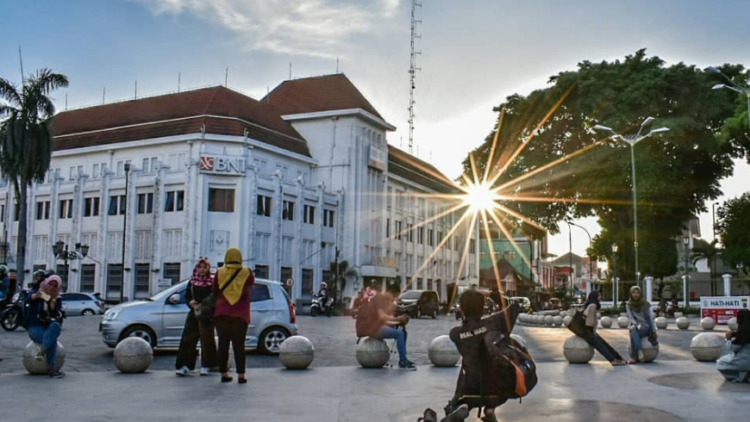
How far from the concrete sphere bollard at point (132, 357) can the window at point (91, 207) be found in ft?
162

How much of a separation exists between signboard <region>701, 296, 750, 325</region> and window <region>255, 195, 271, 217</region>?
107 ft

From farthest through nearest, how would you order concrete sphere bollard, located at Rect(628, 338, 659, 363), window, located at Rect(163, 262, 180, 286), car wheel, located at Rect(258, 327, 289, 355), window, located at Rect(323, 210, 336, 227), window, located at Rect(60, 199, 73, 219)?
window, located at Rect(323, 210, 336, 227), window, located at Rect(60, 199, 73, 219), window, located at Rect(163, 262, 180, 286), car wheel, located at Rect(258, 327, 289, 355), concrete sphere bollard, located at Rect(628, 338, 659, 363)

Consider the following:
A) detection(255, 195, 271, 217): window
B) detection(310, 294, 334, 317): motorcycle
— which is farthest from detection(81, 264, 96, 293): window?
detection(310, 294, 334, 317): motorcycle

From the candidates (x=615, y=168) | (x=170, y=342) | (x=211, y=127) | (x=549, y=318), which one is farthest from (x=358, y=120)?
(x=170, y=342)

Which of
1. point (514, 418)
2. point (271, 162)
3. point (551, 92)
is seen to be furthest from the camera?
point (271, 162)

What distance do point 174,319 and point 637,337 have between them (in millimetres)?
8984

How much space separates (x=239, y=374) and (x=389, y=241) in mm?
62817

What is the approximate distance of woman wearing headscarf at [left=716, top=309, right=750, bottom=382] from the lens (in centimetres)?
1077

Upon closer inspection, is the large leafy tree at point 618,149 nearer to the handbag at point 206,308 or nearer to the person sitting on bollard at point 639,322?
the person sitting on bollard at point 639,322

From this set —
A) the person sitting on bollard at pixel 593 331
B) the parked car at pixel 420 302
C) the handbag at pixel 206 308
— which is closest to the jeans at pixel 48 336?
the handbag at pixel 206 308

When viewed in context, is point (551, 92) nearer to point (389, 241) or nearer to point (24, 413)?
point (389, 241)

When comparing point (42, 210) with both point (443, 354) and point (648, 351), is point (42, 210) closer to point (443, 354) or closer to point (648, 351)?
point (443, 354)

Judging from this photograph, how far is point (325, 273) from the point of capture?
63.7m

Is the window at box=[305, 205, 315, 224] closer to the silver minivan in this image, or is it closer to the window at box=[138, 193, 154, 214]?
the window at box=[138, 193, 154, 214]
